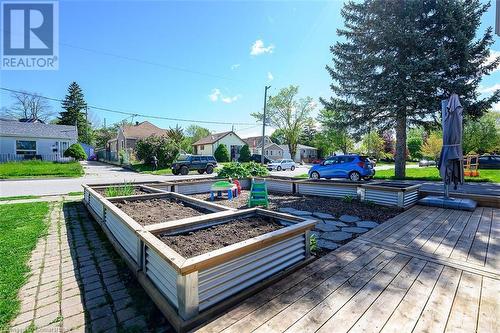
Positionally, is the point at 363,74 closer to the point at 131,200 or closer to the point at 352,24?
the point at 352,24

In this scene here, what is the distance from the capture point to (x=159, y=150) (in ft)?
77.4

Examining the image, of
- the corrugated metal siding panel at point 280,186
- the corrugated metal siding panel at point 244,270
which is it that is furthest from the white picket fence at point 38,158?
the corrugated metal siding panel at point 244,270

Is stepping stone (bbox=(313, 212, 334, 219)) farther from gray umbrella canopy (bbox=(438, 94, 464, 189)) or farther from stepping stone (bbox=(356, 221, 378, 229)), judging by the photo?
gray umbrella canopy (bbox=(438, 94, 464, 189))

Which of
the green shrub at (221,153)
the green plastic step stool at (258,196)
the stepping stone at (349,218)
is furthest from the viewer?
the green shrub at (221,153)

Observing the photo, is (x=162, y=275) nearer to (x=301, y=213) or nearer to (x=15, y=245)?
(x=15, y=245)

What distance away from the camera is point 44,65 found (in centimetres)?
1171

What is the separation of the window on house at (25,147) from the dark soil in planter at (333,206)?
90.8ft

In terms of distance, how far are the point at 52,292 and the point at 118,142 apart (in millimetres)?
39129

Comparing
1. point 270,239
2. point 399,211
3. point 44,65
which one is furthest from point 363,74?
point 44,65

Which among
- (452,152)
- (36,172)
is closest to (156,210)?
(452,152)

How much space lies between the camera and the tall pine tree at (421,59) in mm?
11141

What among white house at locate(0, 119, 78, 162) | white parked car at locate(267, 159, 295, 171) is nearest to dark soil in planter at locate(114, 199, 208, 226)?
white parked car at locate(267, 159, 295, 171)

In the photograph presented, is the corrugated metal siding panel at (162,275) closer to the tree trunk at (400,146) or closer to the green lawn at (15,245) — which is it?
the green lawn at (15,245)

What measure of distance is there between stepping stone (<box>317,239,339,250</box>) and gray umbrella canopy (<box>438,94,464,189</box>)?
3.87 meters
